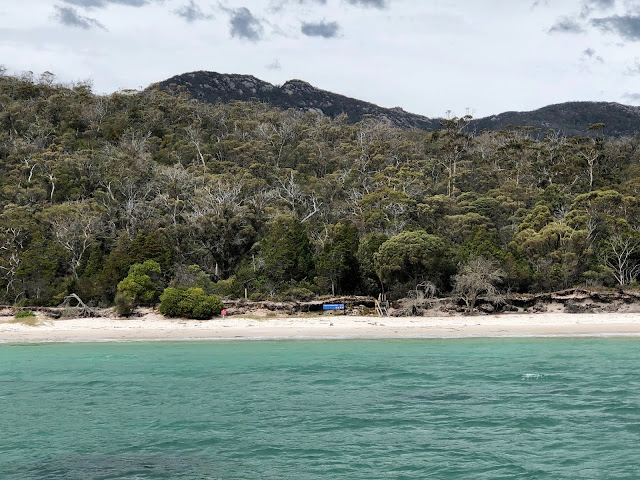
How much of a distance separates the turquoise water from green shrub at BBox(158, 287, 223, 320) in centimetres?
1007

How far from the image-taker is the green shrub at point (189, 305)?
33281 millimetres

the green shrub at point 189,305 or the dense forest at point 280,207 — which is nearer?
the green shrub at point 189,305

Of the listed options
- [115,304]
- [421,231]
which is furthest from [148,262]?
[421,231]

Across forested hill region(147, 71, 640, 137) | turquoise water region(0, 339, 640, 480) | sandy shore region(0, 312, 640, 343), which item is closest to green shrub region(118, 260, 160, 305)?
sandy shore region(0, 312, 640, 343)

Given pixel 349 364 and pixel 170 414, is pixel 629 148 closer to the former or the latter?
pixel 349 364

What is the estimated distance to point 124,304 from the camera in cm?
3447

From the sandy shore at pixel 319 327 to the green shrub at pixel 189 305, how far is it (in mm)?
660

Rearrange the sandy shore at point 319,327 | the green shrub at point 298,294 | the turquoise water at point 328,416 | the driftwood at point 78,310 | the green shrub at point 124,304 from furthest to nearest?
the green shrub at point 298,294
the driftwood at point 78,310
the green shrub at point 124,304
the sandy shore at point 319,327
the turquoise water at point 328,416

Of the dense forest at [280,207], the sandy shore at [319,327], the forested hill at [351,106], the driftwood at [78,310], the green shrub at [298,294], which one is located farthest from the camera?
the forested hill at [351,106]

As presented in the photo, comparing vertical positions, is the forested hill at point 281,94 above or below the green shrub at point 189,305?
above

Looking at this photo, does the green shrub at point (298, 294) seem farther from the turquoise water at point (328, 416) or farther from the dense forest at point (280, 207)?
the turquoise water at point (328, 416)

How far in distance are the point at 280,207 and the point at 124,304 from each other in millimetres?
20225

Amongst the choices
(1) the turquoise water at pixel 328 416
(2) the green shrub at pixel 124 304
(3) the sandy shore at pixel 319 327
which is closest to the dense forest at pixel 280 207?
(2) the green shrub at pixel 124 304

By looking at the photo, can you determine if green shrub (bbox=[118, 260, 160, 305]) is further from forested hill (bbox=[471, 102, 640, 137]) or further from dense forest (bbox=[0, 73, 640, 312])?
forested hill (bbox=[471, 102, 640, 137])
